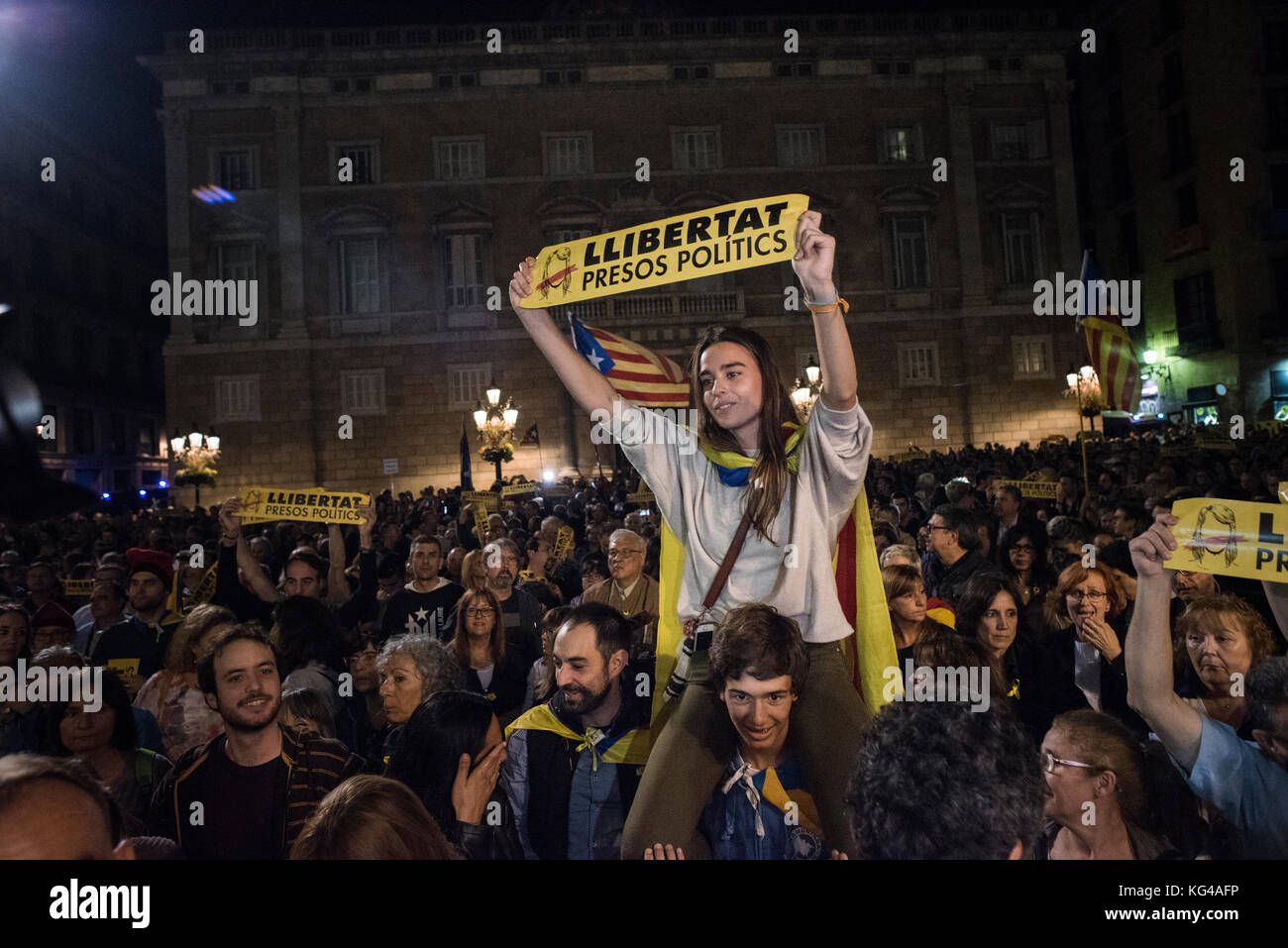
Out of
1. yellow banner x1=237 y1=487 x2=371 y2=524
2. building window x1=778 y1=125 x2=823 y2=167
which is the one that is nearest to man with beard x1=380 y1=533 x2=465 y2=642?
yellow banner x1=237 y1=487 x2=371 y2=524

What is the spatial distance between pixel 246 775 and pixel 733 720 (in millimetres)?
1798

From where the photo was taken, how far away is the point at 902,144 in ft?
87.4

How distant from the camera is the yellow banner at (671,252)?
126 inches

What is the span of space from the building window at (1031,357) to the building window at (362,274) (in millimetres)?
19113

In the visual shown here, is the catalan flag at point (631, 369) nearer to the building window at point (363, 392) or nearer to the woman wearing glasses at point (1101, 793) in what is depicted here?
the woman wearing glasses at point (1101, 793)

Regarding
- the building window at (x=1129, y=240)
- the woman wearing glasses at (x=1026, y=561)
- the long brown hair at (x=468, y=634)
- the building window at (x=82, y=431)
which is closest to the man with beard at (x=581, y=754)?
the long brown hair at (x=468, y=634)

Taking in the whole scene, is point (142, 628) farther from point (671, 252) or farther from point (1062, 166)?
point (1062, 166)

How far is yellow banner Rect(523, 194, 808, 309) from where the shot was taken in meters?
3.20

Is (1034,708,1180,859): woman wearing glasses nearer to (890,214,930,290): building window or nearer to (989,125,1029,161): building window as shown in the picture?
(890,214,930,290): building window

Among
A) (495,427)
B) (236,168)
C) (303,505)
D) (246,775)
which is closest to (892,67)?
(495,427)

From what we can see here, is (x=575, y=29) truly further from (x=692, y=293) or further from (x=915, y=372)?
(x=915, y=372)

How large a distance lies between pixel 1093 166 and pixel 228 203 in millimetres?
31496

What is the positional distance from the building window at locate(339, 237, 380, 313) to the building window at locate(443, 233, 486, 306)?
212 centimetres
